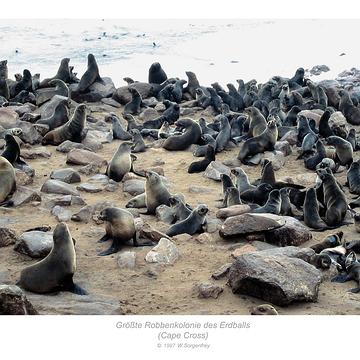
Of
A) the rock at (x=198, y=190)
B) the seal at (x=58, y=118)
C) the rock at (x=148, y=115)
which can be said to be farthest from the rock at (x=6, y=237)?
the rock at (x=148, y=115)

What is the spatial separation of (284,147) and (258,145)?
0.64 metres

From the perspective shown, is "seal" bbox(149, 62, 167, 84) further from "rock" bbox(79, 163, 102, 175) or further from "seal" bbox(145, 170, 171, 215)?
"seal" bbox(145, 170, 171, 215)

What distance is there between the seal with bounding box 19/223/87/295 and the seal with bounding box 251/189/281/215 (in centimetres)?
268

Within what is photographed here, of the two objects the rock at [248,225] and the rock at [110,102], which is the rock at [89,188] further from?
the rock at [110,102]

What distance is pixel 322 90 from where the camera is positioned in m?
13.5

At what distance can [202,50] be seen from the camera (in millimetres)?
21281

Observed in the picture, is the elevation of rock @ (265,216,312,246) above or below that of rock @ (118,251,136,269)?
above

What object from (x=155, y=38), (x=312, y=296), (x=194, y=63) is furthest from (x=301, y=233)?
(x=155, y=38)

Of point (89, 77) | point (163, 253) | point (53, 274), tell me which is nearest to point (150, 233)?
point (163, 253)

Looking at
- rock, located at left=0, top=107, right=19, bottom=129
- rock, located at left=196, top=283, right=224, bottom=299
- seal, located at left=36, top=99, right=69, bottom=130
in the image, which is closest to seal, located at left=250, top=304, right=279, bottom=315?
rock, located at left=196, top=283, right=224, bottom=299

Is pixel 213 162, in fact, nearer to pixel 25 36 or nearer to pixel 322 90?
pixel 322 90

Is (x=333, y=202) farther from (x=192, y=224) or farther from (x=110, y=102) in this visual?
(x=110, y=102)

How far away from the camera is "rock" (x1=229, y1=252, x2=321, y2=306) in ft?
16.0

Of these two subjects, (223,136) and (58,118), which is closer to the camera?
(223,136)
